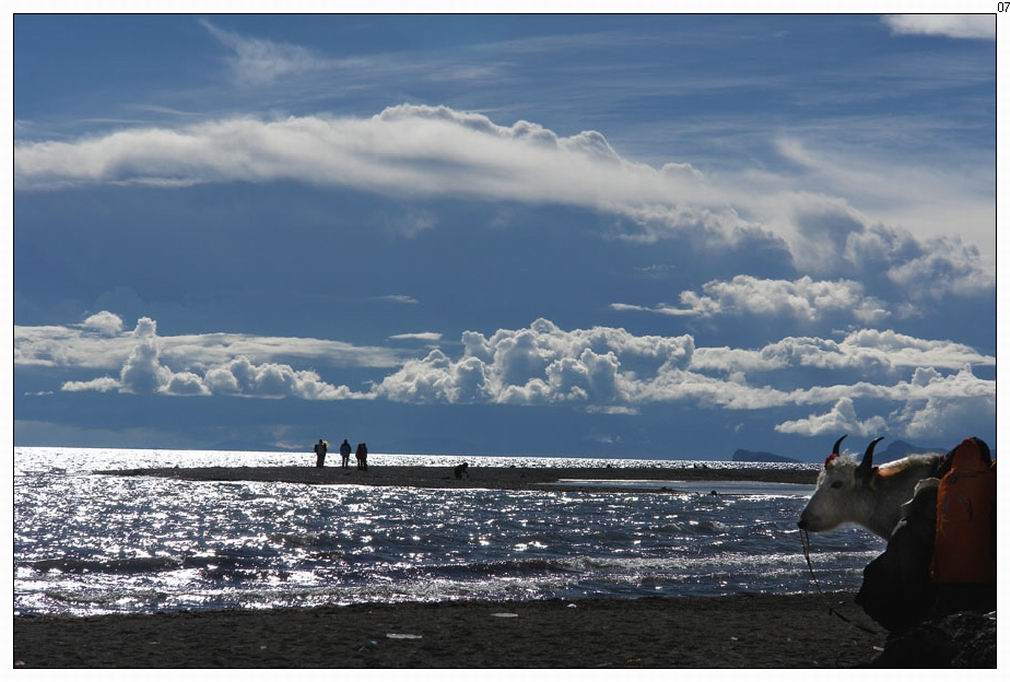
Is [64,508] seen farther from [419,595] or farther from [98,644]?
[98,644]

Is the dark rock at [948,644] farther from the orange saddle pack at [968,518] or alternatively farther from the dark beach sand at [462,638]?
the dark beach sand at [462,638]

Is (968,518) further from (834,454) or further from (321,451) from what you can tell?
(321,451)

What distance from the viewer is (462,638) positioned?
14516 mm

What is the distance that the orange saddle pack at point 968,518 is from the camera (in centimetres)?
1112

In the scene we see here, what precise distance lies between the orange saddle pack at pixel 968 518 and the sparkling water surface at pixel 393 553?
9.70 meters

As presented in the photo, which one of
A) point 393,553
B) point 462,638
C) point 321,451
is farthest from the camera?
point 321,451

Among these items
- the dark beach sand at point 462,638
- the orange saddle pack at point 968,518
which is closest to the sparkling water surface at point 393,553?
the dark beach sand at point 462,638

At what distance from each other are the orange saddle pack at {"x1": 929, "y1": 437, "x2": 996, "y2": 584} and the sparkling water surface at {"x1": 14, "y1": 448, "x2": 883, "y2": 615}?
9.70 meters

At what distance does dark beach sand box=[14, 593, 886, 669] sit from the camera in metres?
12.8

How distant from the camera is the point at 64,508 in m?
47.2

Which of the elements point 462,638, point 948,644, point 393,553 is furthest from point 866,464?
point 393,553

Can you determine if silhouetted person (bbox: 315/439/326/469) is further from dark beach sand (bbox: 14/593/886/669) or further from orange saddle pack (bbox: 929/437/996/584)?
orange saddle pack (bbox: 929/437/996/584)

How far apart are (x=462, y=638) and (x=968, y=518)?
6.42 metres

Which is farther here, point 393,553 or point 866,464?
point 393,553
